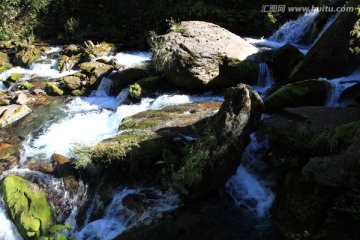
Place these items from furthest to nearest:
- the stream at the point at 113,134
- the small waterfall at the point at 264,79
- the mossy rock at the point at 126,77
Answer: the mossy rock at the point at 126,77 → the small waterfall at the point at 264,79 → the stream at the point at 113,134

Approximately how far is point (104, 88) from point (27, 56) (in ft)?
17.2

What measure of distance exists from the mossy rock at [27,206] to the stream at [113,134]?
0.88 ft

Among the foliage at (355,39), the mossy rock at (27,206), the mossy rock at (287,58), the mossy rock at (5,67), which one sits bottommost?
the mossy rock at (27,206)

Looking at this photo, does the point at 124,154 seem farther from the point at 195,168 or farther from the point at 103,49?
the point at 103,49

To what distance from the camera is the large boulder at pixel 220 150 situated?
18.9ft

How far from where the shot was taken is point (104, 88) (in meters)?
12.7

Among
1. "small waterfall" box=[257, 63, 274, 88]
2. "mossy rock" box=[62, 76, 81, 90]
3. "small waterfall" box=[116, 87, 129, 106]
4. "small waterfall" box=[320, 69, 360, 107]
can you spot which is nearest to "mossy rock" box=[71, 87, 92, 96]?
"mossy rock" box=[62, 76, 81, 90]

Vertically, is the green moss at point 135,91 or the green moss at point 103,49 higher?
the green moss at point 103,49

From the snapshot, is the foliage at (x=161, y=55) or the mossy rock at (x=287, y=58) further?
the foliage at (x=161, y=55)

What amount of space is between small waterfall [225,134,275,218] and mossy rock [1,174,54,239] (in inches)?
142

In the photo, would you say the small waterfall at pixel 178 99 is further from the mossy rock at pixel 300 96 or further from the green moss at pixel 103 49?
the green moss at pixel 103 49

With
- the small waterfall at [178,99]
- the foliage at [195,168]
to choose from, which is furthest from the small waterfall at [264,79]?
the foliage at [195,168]

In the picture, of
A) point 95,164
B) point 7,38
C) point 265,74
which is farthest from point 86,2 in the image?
point 95,164

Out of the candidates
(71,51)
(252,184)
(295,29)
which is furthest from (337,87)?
(71,51)
